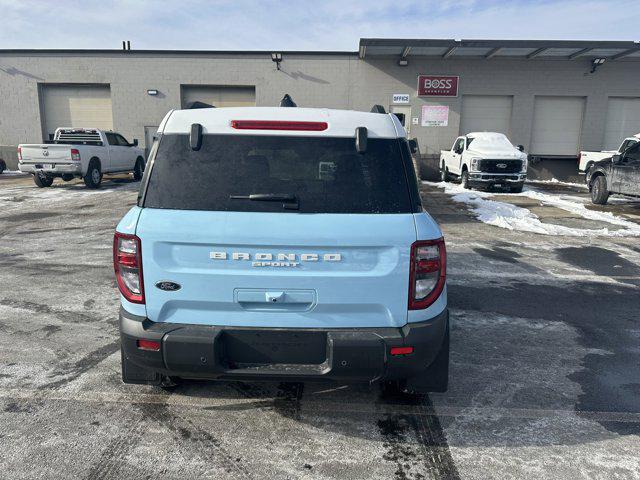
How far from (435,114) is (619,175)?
11.3m

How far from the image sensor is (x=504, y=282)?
6.57 m

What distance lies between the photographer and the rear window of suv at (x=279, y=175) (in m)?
2.81

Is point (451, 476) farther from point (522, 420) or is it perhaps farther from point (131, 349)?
point (131, 349)

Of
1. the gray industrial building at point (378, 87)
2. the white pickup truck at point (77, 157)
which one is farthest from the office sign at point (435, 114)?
the white pickup truck at point (77, 157)

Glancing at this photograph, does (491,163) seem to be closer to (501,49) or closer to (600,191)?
(600,191)

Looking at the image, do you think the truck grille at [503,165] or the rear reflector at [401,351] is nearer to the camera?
the rear reflector at [401,351]

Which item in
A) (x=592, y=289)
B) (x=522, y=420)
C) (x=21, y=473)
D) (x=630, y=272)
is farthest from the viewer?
(x=630, y=272)

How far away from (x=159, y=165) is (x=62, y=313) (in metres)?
3.20

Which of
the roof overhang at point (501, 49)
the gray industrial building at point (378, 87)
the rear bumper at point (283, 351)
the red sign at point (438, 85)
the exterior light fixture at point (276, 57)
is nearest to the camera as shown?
the rear bumper at point (283, 351)

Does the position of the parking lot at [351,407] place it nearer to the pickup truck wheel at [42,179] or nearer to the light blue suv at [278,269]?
the light blue suv at [278,269]

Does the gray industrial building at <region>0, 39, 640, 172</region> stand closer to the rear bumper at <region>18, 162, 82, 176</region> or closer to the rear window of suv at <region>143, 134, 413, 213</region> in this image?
the rear bumper at <region>18, 162, 82, 176</region>

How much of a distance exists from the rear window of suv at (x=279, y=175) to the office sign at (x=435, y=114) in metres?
21.3

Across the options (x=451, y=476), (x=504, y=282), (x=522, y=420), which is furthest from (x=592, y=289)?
(x=451, y=476)

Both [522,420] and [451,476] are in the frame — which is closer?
[451,476]
